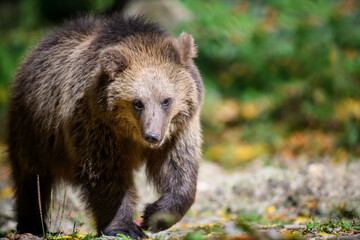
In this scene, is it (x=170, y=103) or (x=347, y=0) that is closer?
(x=170, y=103)

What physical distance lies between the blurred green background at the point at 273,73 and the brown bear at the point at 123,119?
4952 millimetres

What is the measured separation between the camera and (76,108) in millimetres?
5629

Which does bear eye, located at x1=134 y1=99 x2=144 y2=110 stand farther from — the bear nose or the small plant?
the small plant

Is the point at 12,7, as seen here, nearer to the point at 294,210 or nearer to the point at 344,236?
the point at 294,210

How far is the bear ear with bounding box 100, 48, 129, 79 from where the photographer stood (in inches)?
212

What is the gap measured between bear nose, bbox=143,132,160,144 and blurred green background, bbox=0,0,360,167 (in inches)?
234

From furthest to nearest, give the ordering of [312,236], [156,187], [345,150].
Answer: [345,150], [156,187], [312,236]

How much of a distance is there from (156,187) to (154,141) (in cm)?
100

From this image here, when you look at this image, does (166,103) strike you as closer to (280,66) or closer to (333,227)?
(333,227)

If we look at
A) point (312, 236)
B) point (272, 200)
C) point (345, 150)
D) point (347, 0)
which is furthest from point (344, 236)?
point (347, 0)

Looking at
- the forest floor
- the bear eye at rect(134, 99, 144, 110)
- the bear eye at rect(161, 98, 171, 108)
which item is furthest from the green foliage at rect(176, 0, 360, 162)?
the bear eye at rect(134, 99, 144, 110)

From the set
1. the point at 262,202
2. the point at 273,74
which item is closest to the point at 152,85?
the point at 262,202

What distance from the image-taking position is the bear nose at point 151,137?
16.4 ft

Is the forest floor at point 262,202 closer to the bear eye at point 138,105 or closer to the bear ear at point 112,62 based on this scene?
the bear eye at point 138,105
